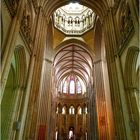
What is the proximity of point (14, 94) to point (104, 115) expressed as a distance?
10960 mm

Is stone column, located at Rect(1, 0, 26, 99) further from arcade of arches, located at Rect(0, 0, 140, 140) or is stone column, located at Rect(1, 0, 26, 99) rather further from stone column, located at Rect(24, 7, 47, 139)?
stone column, located at Rect(24, 7, 47, 139)

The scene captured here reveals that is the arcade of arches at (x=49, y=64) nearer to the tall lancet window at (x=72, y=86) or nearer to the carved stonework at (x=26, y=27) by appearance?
the carved stonework at (x=26, y=27)

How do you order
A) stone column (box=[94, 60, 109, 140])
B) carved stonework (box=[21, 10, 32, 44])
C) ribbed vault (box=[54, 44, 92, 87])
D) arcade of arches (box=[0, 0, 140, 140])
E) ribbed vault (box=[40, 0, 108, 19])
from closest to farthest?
arcade of arches (box=[0, 0, 140, 140]) → carved stonework (box=[21, 10, 32, 44]) → ribbed vault (box=[40, 0, 108, 19]) → stone column (box=[94, 60, 109, 140]) → ribbed vault (box=[54, 44, 92, 87])

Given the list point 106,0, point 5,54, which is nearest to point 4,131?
point 5,54

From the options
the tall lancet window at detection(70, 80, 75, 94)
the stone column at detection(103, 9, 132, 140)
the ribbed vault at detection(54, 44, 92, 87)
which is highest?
the ribbed vault at detection(54, 44, 92, 87)

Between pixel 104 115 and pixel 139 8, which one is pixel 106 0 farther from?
pixel 104 115

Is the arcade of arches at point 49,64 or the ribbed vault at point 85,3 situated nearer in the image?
the arcade of arches at point 49,64

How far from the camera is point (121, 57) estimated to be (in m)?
10.9

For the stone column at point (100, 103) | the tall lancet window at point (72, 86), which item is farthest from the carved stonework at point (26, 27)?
the tall lancet window at point (72, 86)

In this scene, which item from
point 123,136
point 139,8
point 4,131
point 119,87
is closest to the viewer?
point 139,8

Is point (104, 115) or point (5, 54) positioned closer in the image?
point (5, 54)

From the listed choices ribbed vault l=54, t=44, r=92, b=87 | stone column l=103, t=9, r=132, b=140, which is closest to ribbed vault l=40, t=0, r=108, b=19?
stone column l=103, t=9, r=132, b=140

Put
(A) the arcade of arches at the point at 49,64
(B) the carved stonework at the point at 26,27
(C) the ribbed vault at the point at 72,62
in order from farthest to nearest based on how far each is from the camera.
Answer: (C) the ribbed vault at the point at 72,62
(B) the carved stonework at the point at 26,27
(A) the arcade of arches at the point at 49,64

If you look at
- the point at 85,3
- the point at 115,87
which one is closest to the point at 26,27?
the point at 115,87
